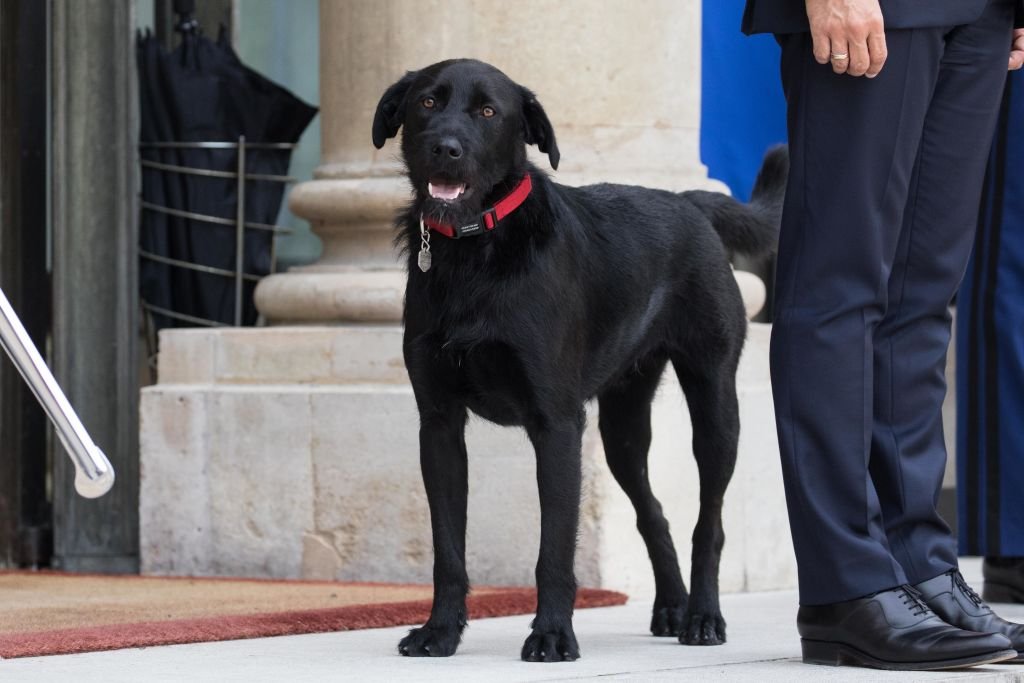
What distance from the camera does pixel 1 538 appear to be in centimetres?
623

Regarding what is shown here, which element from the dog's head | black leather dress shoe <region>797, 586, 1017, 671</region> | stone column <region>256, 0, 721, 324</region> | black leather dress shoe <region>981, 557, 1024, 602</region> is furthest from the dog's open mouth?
black leather dress shoe <region>981, 557, 1024, 602</region>

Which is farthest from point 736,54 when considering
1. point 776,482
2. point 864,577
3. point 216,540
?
point 864,577

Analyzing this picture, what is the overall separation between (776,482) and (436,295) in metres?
2.25

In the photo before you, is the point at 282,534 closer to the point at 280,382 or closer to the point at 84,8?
the point at 280,382

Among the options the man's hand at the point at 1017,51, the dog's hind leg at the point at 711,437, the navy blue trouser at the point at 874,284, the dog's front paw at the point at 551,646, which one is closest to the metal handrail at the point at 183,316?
the dog's hind leg at the point at 711,437

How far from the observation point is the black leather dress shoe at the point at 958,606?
373 centimetres

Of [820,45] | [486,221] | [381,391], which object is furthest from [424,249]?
[381,391]

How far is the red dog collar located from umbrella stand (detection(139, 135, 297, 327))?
2.78 m

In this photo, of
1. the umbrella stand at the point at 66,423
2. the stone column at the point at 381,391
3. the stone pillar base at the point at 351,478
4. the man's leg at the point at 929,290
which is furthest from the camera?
the stone column at the point at 381,391

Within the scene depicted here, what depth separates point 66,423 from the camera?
284 cm

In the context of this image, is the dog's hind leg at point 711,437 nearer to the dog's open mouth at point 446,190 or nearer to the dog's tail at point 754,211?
the dog's tail at point 754,211

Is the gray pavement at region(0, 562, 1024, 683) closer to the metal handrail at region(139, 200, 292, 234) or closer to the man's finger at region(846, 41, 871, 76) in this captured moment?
the man's finger at region(846, 41, 871, 76)

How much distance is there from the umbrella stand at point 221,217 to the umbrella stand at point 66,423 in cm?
371

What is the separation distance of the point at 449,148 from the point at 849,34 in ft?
2.85
